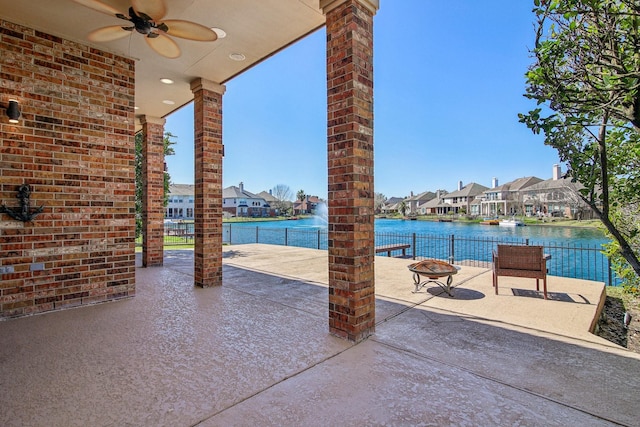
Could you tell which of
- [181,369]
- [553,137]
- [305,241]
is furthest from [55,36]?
[305,241]

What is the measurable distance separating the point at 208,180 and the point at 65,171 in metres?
1.84

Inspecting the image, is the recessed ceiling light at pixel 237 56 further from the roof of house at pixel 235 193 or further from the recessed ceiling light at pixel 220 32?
the roof of house at pixel 235 193

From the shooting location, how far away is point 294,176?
2522 inches

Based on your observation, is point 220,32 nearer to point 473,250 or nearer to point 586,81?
point 586,81

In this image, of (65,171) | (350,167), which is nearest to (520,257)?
(350,167)

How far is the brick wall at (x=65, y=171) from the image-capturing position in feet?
11.5

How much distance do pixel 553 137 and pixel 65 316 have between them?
5347 millimetres

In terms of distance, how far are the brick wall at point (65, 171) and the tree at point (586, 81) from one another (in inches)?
197

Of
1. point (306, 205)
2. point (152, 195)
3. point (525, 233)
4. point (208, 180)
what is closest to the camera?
point (208, 180)

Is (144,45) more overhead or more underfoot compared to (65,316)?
more overhead

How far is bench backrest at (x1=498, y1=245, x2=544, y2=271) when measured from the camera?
4.19m

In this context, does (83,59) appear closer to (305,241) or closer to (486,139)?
(305,241)

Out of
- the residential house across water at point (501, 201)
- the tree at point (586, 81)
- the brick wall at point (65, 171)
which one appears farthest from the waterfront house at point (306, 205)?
the tree at point (586, 81)

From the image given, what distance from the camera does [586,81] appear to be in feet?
6.19
